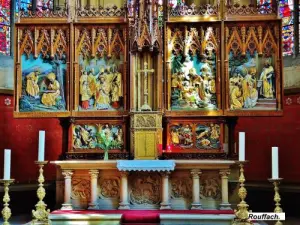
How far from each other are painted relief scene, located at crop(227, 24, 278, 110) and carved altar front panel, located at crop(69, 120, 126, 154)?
2317 mm

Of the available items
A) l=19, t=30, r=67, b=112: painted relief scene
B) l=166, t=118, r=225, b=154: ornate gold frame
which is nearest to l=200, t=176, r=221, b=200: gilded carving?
l=166, t=118, r=225, b=154: ornate gold frame

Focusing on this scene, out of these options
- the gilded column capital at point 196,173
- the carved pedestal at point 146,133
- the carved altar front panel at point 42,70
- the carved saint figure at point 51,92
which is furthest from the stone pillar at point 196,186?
the carved saint figure at point 51,92

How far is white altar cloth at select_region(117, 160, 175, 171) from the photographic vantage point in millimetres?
10148

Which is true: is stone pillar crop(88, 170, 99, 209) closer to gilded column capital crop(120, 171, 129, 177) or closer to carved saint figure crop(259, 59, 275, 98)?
gilded column capital crop(120, 171, 129, 177)

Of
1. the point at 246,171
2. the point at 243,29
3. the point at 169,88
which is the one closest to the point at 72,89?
the point at 169,88

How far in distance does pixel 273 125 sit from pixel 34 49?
6.42 meters

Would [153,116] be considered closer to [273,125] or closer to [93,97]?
[93,97]

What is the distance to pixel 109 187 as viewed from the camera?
35.3 feet

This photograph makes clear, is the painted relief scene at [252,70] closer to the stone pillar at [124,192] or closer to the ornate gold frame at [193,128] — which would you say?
the ornate gold frame at [193,128]

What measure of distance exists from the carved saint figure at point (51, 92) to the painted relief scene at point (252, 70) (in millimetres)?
3439

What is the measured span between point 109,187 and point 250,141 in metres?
4.79

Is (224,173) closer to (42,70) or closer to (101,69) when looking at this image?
(101,69)

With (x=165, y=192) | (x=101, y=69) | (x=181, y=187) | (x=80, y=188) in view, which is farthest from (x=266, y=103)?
(x=80, y=188)

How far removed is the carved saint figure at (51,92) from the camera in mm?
10648
